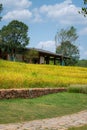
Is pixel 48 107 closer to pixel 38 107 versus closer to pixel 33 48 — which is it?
pixel 38 107

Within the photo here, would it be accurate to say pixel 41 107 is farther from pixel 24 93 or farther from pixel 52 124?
pixel 52 124

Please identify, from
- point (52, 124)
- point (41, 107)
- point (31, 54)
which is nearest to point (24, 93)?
point (41, 107)

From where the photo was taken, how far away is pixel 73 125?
11.9m

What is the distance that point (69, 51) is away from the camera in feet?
231

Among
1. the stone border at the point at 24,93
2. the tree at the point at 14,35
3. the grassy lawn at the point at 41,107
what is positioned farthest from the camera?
the tree at the point at 14,35

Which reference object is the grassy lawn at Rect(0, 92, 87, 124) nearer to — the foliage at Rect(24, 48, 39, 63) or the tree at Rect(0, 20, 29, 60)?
the foliage at Rect(24, 48, 39, 63)

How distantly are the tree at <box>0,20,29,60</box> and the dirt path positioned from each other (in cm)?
4759

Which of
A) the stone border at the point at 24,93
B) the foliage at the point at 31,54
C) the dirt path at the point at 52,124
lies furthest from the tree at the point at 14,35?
the dirt path at the point at 52,124

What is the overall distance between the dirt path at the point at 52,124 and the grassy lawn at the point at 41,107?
55 centimetres

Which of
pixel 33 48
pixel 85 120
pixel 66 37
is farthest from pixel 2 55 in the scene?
pixel 85 120

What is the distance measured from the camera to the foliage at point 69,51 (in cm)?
6595

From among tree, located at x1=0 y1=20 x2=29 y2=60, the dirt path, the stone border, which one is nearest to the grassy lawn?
the stone border

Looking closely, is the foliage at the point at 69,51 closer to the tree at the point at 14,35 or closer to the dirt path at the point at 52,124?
the tree at the point at 14,35

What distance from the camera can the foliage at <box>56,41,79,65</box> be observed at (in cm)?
6595
